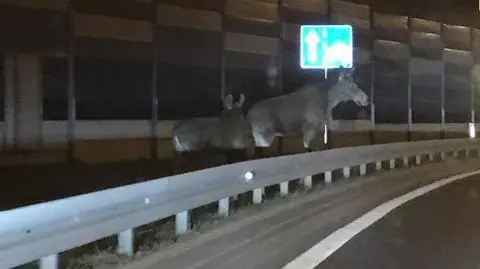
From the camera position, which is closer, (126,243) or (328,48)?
(126,243)

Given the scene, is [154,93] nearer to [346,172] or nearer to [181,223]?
[346,172]

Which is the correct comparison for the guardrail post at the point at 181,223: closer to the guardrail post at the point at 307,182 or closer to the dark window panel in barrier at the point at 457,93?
the guardrail post at the point at 307,182

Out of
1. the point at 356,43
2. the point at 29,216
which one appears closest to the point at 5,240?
the point at 29,216

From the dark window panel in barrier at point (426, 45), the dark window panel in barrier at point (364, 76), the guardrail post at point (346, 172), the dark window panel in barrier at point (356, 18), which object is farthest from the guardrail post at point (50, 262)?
the dark window panel in barrier at point (426, 45)

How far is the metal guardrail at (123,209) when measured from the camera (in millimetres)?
6648

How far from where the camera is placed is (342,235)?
10.6 m

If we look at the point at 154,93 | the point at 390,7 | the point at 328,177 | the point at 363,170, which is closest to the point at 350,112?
the point at 390,7

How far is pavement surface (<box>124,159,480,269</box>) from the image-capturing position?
8.70 metres

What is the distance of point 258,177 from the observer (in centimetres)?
1293

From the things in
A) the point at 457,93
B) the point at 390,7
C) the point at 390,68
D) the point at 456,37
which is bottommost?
the point at 457,93

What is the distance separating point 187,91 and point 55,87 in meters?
4.92

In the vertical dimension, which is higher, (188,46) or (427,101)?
(188,46)

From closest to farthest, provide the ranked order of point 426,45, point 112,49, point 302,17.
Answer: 1. point 112,49
2. point 302,17
3. point 426,45

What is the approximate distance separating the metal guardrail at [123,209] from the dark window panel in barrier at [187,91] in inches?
348
